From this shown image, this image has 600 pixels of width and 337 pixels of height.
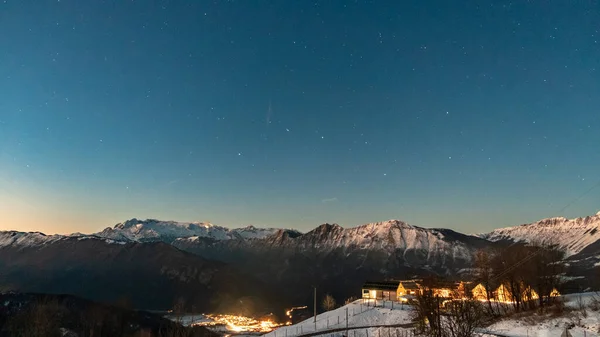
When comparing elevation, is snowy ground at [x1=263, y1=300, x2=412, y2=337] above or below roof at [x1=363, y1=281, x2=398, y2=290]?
below

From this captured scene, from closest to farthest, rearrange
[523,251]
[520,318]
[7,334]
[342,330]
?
[520,318]
[523,251]
[342,330]
[7,334]

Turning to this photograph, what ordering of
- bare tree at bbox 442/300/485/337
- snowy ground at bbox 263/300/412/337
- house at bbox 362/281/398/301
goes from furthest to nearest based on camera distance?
house at bbox 362/281/398/301 < snowy ground at bbox 263/300/412/337 < bare tree at bbox 442/300/485/337

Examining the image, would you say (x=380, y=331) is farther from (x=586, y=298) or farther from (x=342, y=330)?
(x=586, y=298)

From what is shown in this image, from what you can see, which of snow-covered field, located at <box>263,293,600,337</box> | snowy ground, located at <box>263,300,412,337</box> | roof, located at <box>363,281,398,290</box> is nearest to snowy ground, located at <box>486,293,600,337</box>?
snow-covered field, located at <box>263,293,600,337</box>

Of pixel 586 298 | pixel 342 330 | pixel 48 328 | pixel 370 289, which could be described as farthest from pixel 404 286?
pixel 48 328

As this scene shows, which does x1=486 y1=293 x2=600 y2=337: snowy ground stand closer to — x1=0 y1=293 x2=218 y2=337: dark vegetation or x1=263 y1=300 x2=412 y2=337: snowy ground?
x1=263 y1=300 x2=412 y2=337: snowy ground
